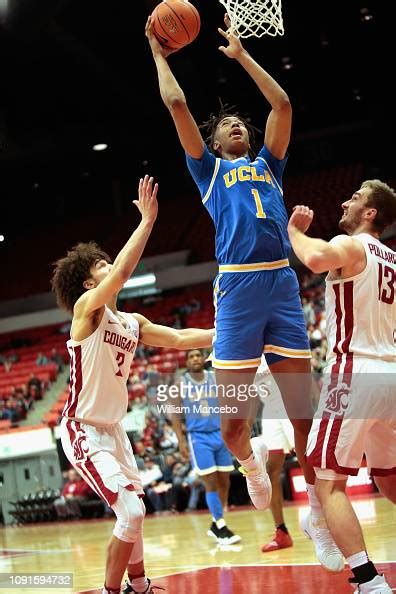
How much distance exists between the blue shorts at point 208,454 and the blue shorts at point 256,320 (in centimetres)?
470

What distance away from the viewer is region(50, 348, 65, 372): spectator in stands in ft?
70.1

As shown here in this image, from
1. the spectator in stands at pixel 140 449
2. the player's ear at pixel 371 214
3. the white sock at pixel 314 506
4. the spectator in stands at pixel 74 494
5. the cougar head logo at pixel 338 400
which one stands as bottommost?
the spectator in stands at pixel 74 494

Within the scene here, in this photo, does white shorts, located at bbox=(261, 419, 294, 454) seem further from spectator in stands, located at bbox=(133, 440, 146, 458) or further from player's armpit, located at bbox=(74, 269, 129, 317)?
spectator in stands, located at bbox=(133, 440, 146, 458)

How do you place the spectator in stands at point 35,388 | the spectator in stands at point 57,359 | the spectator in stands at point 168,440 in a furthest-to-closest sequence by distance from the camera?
1. the spectator in stands at point 57,359
2. the spectator in stands at point 35,388
3. the spectator in stands at point 168,440

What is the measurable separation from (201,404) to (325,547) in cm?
503

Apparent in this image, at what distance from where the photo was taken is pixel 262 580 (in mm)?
5938

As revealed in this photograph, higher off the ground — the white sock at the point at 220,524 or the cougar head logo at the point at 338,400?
the cougar head logo at the point at 338,400

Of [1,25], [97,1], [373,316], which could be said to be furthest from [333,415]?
[97,1]

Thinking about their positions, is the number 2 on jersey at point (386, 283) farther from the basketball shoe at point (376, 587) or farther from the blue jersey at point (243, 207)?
the basketball shoe at point (376, 587)

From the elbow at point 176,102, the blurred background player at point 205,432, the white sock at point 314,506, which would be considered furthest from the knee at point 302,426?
the blurred background player at point 205,432

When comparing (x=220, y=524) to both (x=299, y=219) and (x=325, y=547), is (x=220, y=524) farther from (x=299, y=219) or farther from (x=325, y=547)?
(x=299, y=219)

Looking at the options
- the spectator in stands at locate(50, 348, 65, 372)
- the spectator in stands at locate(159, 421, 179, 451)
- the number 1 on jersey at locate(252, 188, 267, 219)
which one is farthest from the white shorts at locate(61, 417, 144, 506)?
the spectator in stands at locate(50, 348, 65, 372)

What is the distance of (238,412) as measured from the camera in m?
5.11

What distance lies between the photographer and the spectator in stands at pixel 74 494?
599 inches
